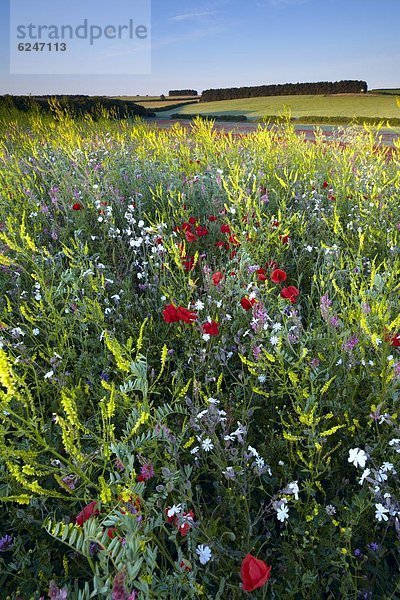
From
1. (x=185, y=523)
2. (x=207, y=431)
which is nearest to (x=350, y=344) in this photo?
(x=207, y=431)

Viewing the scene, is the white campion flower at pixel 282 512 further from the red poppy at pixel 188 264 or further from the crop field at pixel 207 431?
the red poppy at pixel 188 264

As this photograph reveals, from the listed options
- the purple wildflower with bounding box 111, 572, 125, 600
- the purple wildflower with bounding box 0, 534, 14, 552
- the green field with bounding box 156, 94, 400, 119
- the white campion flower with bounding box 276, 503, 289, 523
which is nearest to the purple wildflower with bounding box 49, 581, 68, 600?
the purple wildflower with bounding box 111, 572, 125, 600

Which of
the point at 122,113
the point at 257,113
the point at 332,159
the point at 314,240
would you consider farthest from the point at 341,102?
the point at 314,240

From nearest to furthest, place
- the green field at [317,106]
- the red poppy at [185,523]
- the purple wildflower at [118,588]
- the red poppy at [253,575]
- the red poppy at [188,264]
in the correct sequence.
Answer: the purple wildflower at [118,588]
the red poppy at [253,575]
the red poppy at [185,523]
the red poppy at [188,264]
the green field at [317,106]

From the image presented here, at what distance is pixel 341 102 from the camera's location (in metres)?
24.3

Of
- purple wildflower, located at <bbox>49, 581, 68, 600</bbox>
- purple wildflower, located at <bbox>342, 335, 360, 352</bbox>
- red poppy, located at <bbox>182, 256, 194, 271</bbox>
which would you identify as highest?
red poppy, located at <bbox>182, 256, 194, 271</bbox>

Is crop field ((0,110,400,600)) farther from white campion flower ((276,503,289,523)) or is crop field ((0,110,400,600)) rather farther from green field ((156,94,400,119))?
green field ((156,94,400,119))

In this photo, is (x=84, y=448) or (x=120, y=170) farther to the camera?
(x=120, y=170)

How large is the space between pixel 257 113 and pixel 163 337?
76.6 ft

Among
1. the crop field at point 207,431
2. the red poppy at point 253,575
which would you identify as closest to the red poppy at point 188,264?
the crop field at point 207,431

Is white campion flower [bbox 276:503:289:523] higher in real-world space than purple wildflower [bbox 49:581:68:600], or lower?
lower

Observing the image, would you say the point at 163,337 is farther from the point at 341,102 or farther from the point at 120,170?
the point at 341,102

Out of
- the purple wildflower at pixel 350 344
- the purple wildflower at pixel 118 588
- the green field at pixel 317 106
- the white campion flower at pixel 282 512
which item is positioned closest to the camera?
the purple wildflower at pixel 118 588

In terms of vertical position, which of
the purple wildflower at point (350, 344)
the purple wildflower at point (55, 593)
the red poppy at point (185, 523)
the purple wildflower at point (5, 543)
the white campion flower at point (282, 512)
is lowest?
the purple wildflower at point (5, 543)
